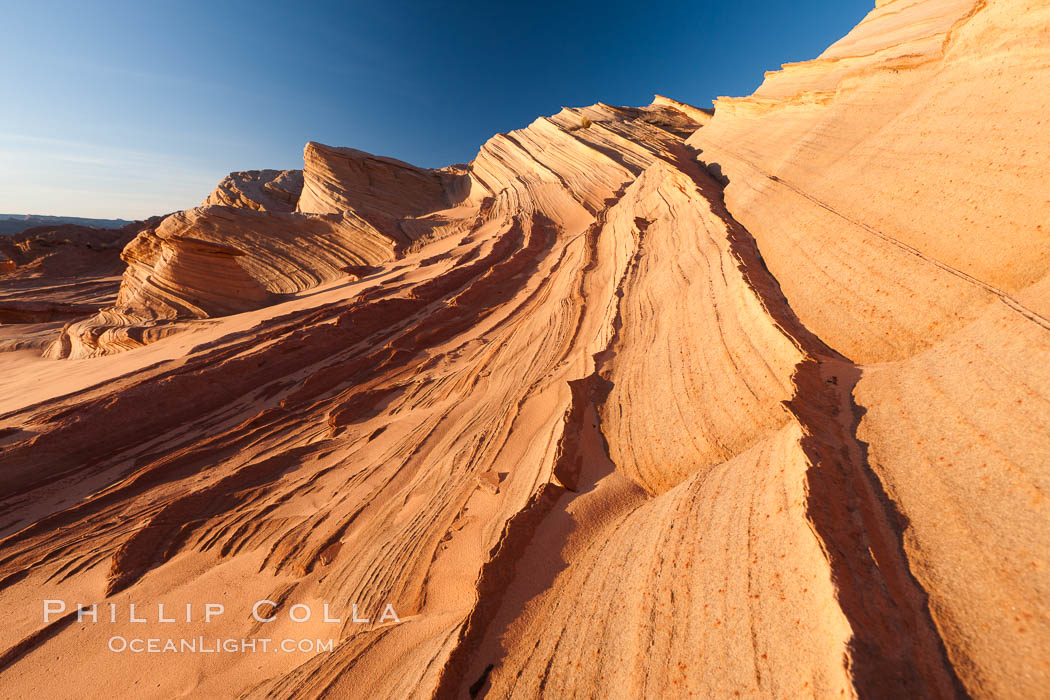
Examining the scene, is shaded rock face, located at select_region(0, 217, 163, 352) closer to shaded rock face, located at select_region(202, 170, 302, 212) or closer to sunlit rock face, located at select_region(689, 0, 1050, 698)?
shaded rock face, located at select_region(202, 170, 302, 212)

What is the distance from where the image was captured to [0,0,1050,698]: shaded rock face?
5.98 ft

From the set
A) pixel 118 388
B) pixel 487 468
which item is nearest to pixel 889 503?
pixel 487 468

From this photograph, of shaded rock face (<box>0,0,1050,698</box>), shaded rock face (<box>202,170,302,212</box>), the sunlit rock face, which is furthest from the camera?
shaded rock face (<box>202,170,302,212</box>)

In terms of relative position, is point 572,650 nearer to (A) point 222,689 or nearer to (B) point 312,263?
(A) point 222,689

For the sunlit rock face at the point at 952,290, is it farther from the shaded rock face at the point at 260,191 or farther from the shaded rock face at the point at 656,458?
the shaded rock face at the point at 260,191

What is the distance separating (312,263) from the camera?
1373 centimetres

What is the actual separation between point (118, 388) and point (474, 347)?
547 centimetres

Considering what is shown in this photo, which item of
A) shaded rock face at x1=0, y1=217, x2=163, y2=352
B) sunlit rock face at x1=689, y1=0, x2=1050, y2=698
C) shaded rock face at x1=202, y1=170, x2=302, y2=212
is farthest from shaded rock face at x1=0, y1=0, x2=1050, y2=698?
shaded rock face at x1=202, y1=170, x2=302, y2=212

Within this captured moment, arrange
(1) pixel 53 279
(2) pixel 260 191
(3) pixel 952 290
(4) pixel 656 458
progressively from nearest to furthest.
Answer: (3) pixel 952 290, (4) pixel 656 458, (1) pixel 53 279, (2) pixel 260 191

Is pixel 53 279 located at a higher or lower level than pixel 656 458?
higher

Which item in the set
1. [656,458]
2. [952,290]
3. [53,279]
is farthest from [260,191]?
[952,290]

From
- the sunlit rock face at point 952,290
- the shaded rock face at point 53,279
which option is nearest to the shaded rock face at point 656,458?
the sunlit rock face at point 952,290

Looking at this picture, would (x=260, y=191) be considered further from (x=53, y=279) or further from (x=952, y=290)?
(x=952, y=290)

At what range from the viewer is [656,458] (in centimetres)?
354
